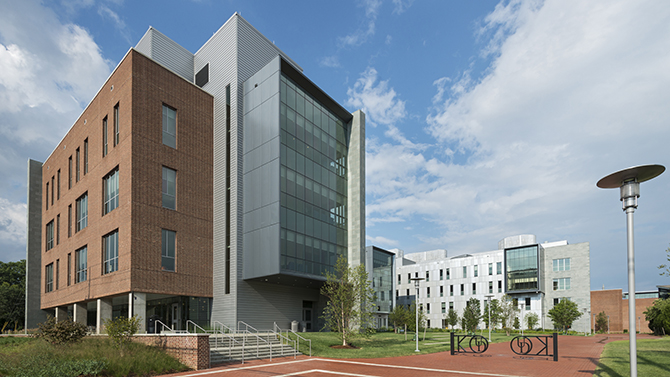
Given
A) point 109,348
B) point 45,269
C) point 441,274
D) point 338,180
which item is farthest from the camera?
point 441,274

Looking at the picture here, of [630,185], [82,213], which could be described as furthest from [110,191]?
[630,185]

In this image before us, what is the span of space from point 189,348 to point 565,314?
2436 inches

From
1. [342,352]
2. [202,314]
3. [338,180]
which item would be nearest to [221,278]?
[202,314]

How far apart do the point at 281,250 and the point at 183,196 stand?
8026 millimetres

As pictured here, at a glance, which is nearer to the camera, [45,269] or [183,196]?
[183,196]

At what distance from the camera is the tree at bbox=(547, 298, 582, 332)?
63.2 m

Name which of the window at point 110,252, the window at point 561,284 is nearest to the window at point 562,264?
the window at point 561,284

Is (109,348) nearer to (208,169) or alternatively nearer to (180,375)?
(180,375)

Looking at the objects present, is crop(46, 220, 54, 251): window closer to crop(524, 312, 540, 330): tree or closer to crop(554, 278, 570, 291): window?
crop(524, 312, 540, 330): tree

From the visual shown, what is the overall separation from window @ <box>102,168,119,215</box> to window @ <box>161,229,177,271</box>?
3945 mm

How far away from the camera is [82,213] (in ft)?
116

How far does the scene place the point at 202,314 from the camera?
103ft

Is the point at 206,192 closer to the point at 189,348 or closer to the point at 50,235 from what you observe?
the point at 189,348

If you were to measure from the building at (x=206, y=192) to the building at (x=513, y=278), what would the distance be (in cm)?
4991
